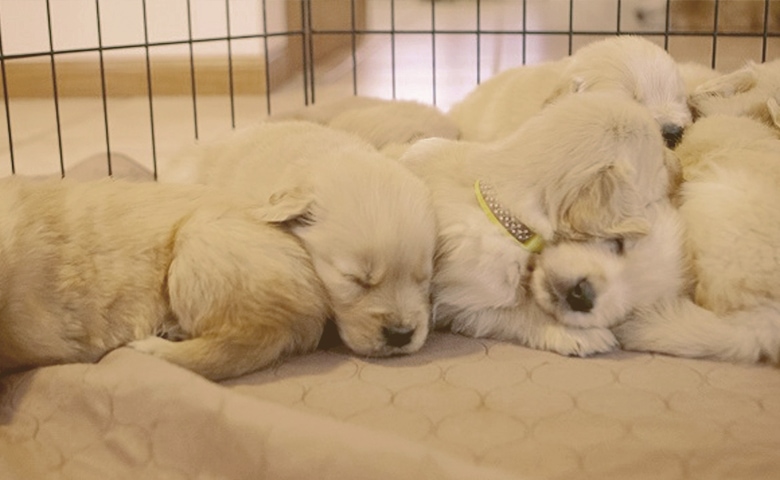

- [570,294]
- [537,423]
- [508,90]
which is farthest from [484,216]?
[508,90]

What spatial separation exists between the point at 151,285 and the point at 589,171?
874 mm

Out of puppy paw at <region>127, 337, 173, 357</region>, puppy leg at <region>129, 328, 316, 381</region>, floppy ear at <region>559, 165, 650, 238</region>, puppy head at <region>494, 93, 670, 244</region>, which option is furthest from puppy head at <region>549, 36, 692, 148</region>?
puppy paw at <region>127, 337, 173, 357</region>

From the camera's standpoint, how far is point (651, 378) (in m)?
1.65

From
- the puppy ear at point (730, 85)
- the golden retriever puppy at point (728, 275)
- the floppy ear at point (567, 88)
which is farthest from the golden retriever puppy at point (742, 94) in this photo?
the golden retriever puppy at point (728, 275)

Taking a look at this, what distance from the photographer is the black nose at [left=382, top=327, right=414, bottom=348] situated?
170 centimetres

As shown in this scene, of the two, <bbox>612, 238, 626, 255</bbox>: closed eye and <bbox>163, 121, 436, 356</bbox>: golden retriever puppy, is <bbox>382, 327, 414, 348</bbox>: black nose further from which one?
<bbox>612, 238, 626, 255</bbox>: closed eye

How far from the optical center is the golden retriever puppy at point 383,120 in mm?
2615

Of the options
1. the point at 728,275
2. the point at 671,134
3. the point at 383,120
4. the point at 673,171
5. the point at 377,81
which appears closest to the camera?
the point at 728,275

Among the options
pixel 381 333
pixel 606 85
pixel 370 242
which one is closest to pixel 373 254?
pixel 370 242

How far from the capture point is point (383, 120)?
2.69 meters

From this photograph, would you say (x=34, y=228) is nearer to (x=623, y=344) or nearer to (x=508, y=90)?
(x=623, y=344)

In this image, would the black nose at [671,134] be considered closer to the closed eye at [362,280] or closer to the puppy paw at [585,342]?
the puppy paw at [585,342]

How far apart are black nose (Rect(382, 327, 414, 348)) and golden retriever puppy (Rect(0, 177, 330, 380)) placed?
14 cm

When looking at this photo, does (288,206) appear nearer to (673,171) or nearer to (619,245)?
(619,245)
